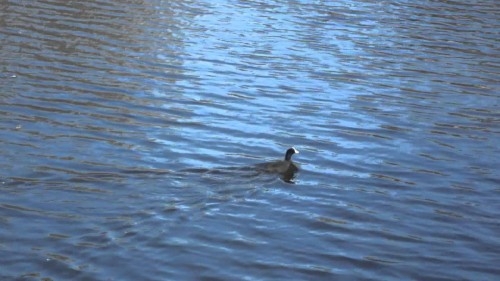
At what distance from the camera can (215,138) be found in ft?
52.7

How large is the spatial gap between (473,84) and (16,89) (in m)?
9.78

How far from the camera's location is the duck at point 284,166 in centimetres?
1446

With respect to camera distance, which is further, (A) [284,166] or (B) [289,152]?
(B) [289,152]

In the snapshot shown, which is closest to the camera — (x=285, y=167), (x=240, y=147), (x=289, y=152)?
(x=285, y=167)

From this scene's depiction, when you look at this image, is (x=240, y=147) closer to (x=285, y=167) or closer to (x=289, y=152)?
(x=289, y=152)

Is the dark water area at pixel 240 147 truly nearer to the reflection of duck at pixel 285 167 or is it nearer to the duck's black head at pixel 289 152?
the reflection of duck at pixel 285 167

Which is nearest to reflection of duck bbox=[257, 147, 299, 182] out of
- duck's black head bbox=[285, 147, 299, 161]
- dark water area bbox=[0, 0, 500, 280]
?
duck's black head bbox=[285, 147, 299, 161]

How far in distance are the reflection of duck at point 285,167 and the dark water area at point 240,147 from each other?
0.12 m

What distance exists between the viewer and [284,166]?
1459cm

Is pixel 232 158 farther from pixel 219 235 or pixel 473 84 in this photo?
pixel 473 84

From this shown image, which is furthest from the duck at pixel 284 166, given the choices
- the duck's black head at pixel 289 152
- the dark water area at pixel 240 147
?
the dark water area at pixel 240 147

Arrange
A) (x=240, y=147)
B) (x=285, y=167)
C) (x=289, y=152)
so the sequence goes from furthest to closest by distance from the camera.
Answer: (x=240, y=147) → (x=289, y=152) → (x=285, y=167)

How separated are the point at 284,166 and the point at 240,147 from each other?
134cm

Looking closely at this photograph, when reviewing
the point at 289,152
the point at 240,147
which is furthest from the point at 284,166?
the point at 240,147
